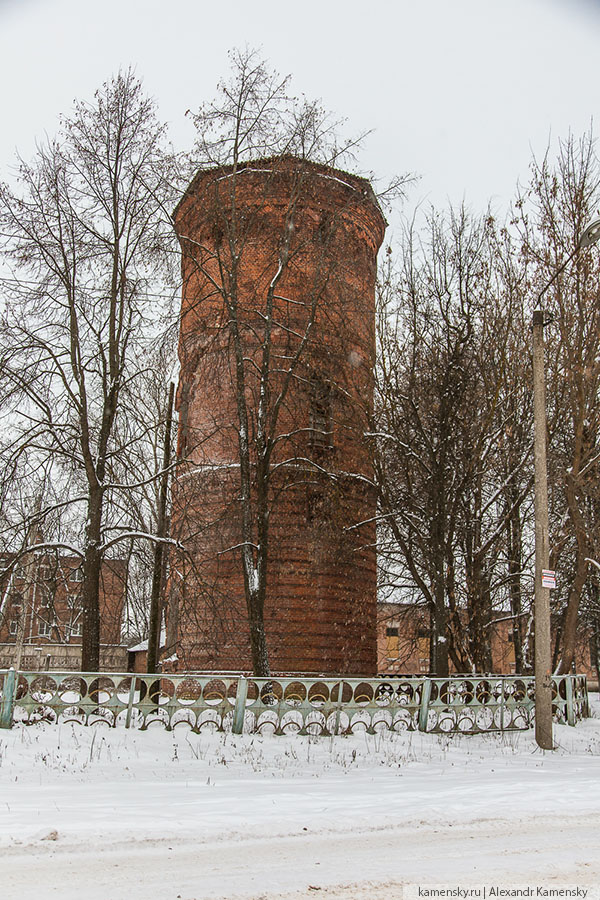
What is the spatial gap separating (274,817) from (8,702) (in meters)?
5.32

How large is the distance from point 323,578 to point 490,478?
16.9 ft

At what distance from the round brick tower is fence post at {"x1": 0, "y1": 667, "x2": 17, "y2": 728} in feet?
22.4

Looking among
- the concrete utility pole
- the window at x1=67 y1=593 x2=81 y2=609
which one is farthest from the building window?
the window at x1=67 y1=593 x2=81 y2=609

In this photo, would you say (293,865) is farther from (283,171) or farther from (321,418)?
(283,171)

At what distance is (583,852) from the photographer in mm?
5953

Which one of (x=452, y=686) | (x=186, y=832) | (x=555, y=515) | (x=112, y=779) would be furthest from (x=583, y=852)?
(x=555, y=515)

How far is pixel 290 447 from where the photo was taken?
62.4ft

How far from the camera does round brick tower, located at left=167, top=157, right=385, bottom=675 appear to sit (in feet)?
58.1

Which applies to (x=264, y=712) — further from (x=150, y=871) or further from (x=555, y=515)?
Answer: (x=555, y=515)

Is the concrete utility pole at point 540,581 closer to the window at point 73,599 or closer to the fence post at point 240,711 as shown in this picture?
the fence post at point 240,711

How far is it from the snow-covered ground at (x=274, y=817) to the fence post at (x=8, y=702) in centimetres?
35

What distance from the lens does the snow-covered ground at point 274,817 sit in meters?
5.03

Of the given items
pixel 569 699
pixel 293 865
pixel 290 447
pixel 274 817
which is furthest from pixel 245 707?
pixel 290 447

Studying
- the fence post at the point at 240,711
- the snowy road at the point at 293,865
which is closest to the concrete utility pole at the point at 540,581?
the fence post at the point at 240,711
